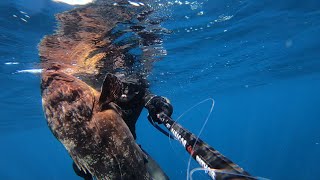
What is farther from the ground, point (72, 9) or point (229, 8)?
point (229, 8)

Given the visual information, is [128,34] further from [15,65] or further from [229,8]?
[15,65]

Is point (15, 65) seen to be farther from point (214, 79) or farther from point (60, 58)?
point (214, 79)

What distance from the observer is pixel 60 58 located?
10.4 m

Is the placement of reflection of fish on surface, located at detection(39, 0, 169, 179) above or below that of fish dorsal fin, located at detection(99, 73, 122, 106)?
below

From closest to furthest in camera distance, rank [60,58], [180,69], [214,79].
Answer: [60,58] < [180,69] < [214,79]

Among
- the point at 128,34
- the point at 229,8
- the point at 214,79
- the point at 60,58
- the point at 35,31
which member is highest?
the point at 229,8

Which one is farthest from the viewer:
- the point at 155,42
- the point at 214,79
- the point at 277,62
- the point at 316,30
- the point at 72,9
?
the point at 214,79

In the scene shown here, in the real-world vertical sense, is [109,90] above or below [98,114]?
above

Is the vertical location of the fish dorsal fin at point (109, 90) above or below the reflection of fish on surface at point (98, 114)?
above

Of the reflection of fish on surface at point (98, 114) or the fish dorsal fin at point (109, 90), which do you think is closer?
the reflection of fish on surface at point (98, 114)

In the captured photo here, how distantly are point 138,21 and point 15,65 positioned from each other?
7.10 m

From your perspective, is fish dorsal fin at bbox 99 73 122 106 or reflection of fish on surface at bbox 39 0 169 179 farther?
fish dorsal fin at bbox 99 73 122 106

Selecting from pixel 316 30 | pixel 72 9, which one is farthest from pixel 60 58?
pixel 316 30

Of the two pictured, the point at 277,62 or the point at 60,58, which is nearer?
the point at 60,58
